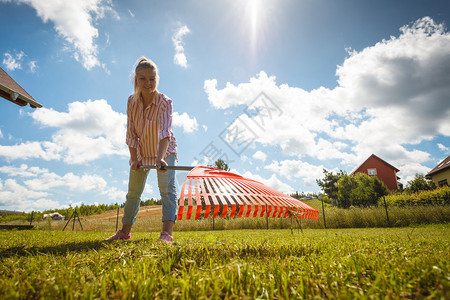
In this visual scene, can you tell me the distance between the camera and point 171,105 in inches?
123

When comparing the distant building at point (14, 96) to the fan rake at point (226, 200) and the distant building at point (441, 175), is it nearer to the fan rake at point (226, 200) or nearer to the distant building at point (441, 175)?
the fan rake at point (226, 200)

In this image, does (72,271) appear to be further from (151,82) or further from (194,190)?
(151,82)

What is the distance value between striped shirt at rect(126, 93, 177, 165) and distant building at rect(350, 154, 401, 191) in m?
40.1

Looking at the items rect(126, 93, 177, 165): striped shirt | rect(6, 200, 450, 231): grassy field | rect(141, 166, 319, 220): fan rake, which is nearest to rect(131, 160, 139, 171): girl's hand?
rect(126, 93, 177, 165): striped shirt

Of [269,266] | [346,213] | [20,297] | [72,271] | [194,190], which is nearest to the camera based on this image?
[20,297]

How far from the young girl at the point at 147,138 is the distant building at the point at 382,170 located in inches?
1581

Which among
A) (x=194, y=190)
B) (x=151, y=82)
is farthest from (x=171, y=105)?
(x=194, y=190)

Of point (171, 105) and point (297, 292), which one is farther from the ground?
point (171, 105)

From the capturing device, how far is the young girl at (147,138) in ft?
9.25

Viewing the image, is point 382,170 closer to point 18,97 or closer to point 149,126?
point 149,126

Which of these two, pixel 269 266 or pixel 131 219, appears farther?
pixel 131 219

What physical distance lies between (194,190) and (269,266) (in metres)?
0.93

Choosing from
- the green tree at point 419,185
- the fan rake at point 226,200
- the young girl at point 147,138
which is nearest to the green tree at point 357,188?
the green tree at point 419,185

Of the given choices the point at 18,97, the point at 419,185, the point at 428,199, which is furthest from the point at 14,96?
the point at 419,185
